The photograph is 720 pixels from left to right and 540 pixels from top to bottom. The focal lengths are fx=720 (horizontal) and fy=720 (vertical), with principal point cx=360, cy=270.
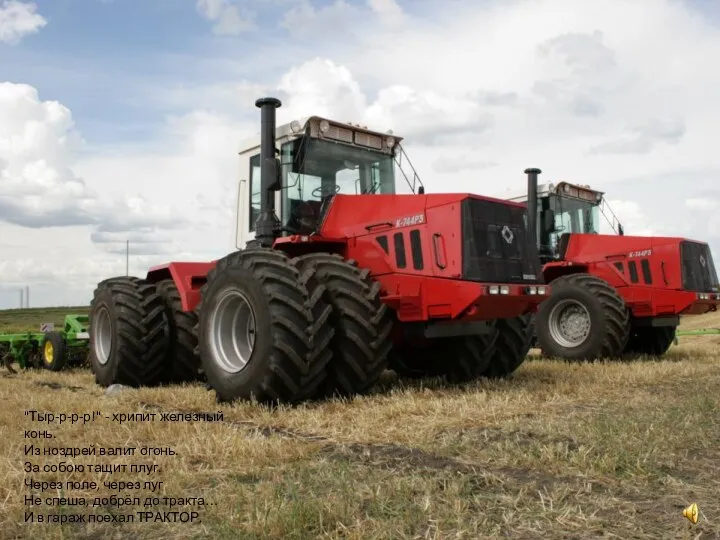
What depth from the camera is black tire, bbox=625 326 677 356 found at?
12.3m

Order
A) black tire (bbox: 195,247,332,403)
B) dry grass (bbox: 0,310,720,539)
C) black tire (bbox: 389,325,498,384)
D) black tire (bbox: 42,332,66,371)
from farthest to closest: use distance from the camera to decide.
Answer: black tire (bbox: 42,332,66,371) → black tire (bbox: 389,325,498,384) → black tire (bbox: 195,247,332,403) → dry grass (bbox: 0,310,720,539)

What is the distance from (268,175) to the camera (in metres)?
7.07

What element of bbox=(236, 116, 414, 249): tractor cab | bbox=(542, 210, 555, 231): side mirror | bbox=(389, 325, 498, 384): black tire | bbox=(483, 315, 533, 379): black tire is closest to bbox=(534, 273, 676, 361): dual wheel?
bbox=(542, 210, 555, 231): side mirror

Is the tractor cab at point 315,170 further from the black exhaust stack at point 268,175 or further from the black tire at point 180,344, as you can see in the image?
the black tire at point 180,344

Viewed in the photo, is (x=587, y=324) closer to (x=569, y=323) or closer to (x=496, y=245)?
(x=569, y=323)

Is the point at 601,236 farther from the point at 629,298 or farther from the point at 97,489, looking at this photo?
the point at 97,489

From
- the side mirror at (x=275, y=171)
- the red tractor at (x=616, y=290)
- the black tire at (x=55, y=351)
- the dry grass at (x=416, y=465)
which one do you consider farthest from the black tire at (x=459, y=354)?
the black tire at (x=55, y=351)

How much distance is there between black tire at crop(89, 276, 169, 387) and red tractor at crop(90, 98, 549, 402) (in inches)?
0.7

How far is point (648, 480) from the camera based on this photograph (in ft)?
12.4

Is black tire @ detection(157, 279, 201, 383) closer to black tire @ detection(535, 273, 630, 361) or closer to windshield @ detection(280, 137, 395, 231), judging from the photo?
windshield @ detection(280, 137, 395, 231)

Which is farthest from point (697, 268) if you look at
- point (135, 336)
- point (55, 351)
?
point (55, 351)

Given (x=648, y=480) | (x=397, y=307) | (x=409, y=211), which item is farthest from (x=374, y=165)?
(x=648, y=480)

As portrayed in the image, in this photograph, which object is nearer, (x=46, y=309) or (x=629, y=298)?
(x=629, y=298)

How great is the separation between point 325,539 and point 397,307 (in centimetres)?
391
